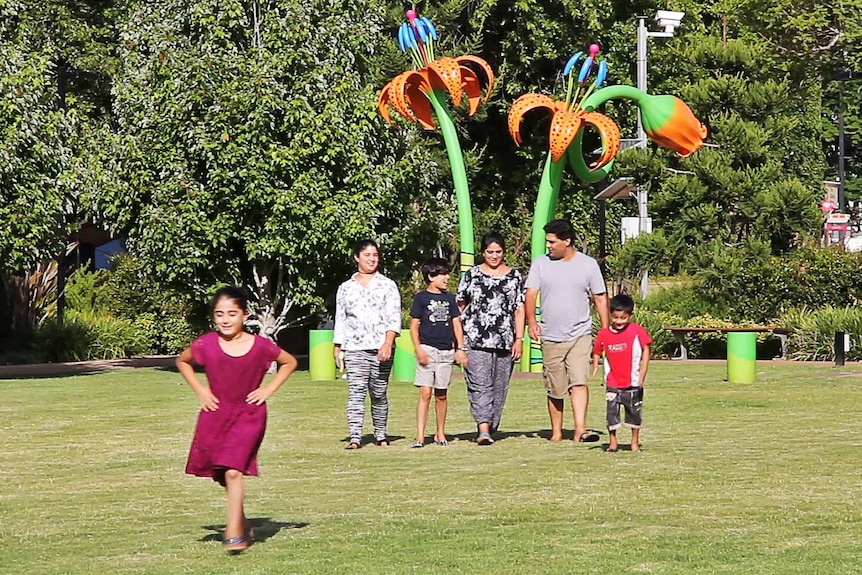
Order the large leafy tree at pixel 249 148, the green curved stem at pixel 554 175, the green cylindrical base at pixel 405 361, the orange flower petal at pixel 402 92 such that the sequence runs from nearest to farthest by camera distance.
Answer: the green cylindrical base at pixel 405 361, the large leafy tree at pixel 249 148, the orange flower petal at pixel 402 92, the green curved stem at pixel 554 175

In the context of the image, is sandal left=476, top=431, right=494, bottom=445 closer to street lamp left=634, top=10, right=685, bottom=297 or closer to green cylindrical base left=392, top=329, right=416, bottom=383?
green cylindrical base left=392, top=329, right=416, bottom=383

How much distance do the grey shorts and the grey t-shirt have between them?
3.14 ft

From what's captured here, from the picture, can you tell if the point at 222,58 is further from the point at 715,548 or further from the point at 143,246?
the point at 715,548

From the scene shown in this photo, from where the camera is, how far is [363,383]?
13.7 metres

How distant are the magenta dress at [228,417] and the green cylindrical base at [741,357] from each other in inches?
579

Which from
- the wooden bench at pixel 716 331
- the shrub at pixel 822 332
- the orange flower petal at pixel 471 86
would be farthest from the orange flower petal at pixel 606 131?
the shrub at pixel 822 332

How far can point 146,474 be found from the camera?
12320mm

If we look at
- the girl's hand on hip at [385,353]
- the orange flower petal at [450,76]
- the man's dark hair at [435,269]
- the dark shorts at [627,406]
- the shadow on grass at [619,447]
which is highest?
the orange flower petal at [450,76]

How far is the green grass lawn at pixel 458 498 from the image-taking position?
26.6 ft

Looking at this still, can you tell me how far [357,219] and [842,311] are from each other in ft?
31.7

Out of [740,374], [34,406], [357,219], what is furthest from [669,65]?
[34,406]

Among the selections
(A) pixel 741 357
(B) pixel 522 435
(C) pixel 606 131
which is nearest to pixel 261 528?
(B) pixel 522 435

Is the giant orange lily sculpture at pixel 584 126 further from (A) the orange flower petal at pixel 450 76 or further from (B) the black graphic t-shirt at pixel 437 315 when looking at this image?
(B) the black graphic t-shirt at pixel 437 315

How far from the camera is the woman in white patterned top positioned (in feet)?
44.6
